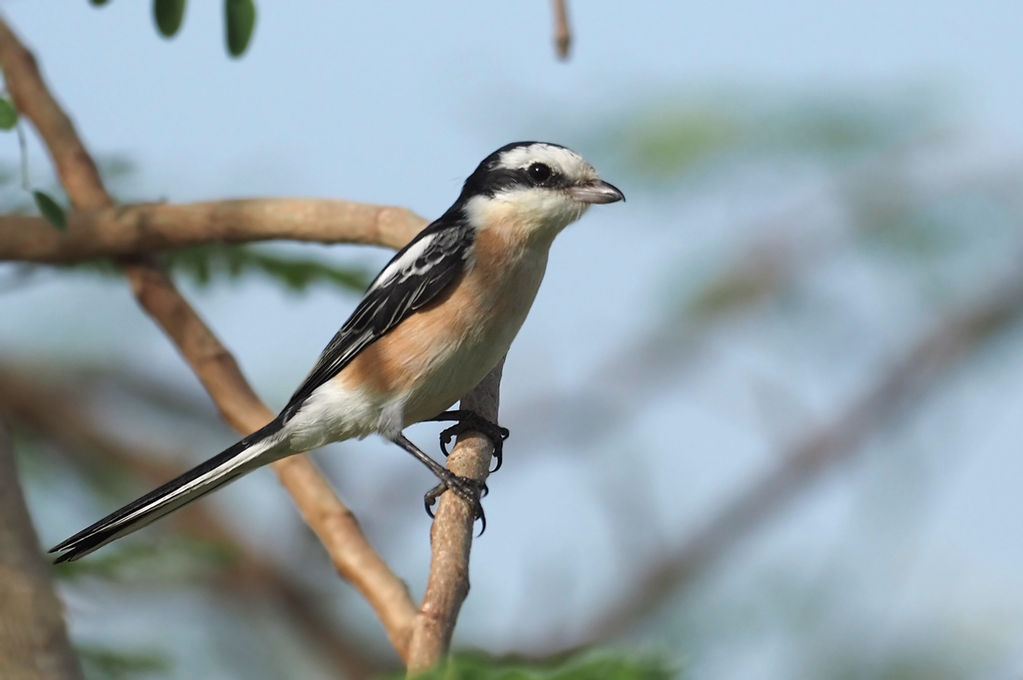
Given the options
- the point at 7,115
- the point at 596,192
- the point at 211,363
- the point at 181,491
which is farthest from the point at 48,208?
the point at 596,192

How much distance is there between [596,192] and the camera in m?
3.70

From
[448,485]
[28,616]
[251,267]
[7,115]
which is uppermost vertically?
[251,267]

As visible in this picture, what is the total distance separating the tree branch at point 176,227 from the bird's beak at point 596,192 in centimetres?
63

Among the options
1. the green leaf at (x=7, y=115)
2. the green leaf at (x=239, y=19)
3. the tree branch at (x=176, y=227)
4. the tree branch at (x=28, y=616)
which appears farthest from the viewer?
the tree branch at (x=176, y=227)

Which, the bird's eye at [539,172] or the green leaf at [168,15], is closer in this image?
the green leaf at [168,15]

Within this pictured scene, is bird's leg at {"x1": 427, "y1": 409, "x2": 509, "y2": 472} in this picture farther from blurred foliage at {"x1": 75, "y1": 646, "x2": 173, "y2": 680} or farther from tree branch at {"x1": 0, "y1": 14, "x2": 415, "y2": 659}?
blurred foliage at {"x1": 75, "y1": 646, "x2": 173, "y2": 680}

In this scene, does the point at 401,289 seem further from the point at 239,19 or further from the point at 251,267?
the point at 239,19

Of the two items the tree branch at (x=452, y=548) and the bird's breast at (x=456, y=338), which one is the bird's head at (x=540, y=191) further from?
the tree branch at (x=452, y=548)

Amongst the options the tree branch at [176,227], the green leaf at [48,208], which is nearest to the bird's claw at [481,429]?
the tree branch at [176,227]

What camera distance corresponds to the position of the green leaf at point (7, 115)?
259 cm

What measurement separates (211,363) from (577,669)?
2335 millimetres

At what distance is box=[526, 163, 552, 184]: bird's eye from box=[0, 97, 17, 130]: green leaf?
160cm

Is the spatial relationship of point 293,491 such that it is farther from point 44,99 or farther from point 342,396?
point 44,99

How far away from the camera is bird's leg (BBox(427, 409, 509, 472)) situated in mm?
3607
